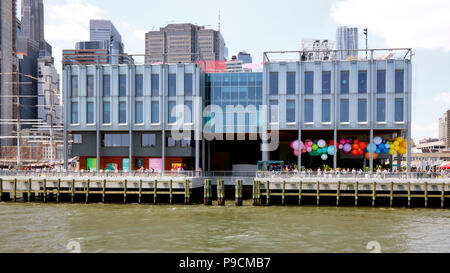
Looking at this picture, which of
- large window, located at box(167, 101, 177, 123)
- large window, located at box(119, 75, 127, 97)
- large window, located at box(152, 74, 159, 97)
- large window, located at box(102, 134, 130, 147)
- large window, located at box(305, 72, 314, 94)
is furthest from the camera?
large window, located at box(102, 134, 130, 147)

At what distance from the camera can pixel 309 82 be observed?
5266 centimetres

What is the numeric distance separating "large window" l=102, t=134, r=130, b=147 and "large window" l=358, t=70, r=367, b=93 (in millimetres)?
31718

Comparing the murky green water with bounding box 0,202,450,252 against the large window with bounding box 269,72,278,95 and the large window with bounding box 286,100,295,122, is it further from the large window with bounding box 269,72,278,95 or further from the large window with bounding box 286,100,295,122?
the large window with bounding box 269,72,278,95

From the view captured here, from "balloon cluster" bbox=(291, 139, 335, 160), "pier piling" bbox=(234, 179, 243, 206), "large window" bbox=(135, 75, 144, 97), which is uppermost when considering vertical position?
"large window" bbox=(135, 75, 144, 97)

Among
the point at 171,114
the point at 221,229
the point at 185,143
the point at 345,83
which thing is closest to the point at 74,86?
the point at 171,114

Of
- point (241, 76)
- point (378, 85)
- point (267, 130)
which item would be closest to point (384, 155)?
point (378, 85)

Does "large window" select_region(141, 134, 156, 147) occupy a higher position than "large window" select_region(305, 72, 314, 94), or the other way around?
"large window" select_region(305, 72, 314, 94)

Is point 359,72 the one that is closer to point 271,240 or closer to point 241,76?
point 241,76

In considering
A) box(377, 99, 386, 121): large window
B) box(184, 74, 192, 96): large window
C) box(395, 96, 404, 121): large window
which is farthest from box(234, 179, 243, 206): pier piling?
box(395, 96, 404, 121): large window

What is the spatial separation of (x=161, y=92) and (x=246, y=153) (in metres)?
17.4

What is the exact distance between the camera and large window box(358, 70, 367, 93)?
51.6 metres

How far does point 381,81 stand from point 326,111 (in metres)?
7.79

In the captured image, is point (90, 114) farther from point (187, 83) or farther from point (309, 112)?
point (309, 112)
